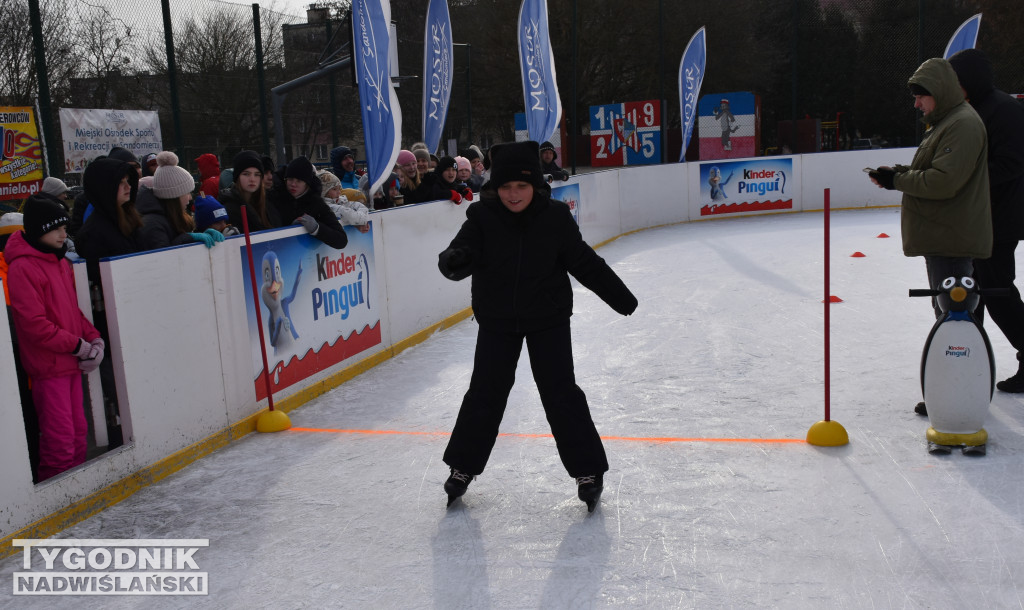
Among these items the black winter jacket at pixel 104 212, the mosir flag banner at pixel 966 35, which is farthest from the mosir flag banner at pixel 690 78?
the black winter jacket at pixel 104 212

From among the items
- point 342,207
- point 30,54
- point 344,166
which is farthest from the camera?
point 344,166

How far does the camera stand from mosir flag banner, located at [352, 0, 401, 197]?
684 cm

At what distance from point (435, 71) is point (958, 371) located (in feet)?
20.7

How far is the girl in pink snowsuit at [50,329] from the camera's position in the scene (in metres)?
3.61

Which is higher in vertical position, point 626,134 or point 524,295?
point 626,134

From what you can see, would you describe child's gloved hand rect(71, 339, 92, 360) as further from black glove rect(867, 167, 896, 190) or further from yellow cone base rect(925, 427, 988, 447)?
yellow cone base rect(925, 427, 988, 447)

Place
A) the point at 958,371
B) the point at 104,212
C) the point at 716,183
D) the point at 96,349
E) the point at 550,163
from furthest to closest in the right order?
the point at 716,183, the point at 550,163, the point at 104,212, the point at 958,371, the point at 96,349

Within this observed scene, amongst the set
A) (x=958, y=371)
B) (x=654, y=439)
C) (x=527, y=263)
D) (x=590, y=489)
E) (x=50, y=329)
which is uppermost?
(x=527, y=263)

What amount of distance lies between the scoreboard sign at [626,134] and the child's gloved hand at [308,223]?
810 inches

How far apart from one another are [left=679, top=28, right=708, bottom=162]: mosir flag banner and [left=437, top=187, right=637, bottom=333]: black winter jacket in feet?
44.8

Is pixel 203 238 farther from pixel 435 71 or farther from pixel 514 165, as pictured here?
pixel 435 71

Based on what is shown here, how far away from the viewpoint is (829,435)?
430 cm

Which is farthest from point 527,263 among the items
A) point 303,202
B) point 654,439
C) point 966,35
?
point 966,35

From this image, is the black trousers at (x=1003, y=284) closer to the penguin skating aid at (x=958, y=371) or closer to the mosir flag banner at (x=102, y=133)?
the penguin skating aid at (x=958, y=371)
